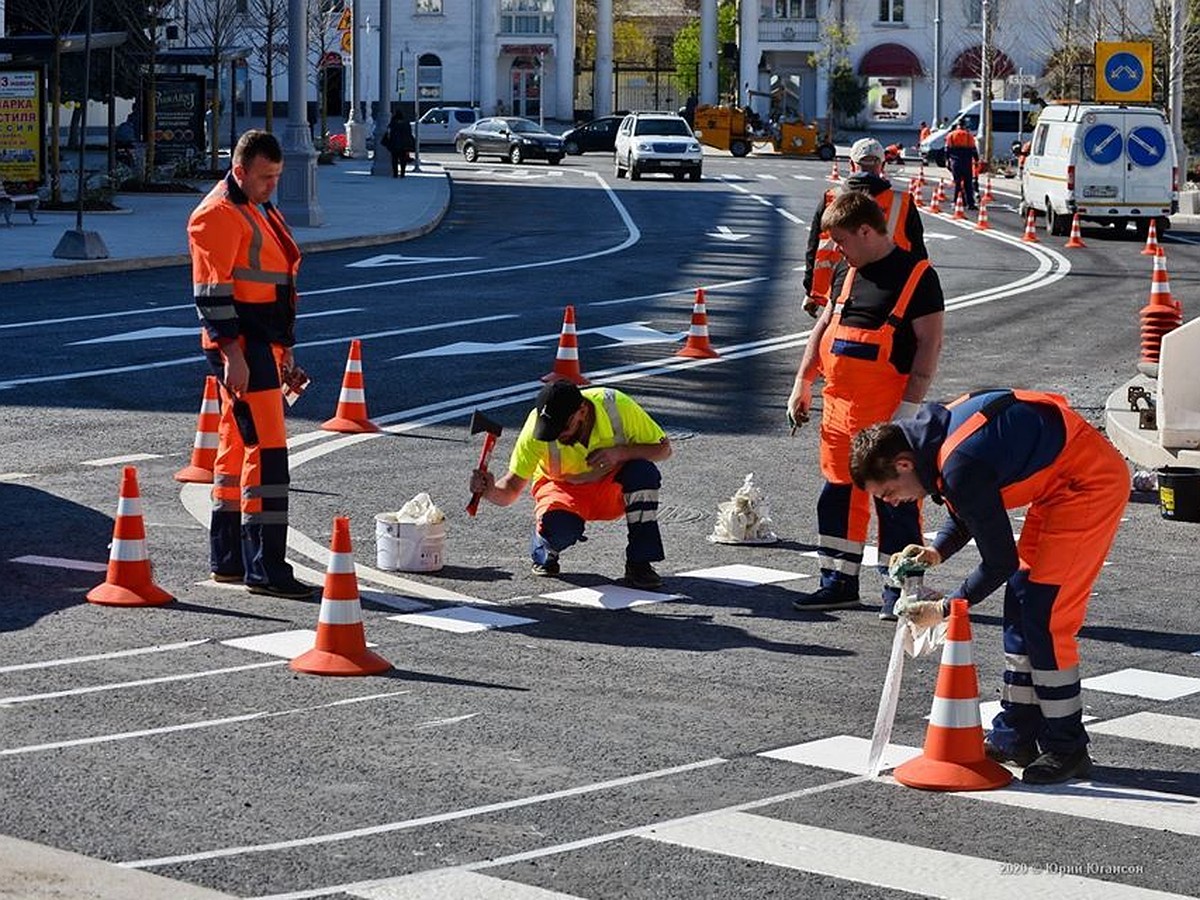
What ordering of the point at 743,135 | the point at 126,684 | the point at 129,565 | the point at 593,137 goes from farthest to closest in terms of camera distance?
the point at 593,137 < the point at 743,135 < the point at 129,565 < the point at 126,684

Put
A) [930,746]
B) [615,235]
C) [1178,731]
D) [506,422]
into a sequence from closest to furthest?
[930,746] → [1178,731] → [506,422] → [615,235]

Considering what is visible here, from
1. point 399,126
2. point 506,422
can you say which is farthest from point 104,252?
point 399,126

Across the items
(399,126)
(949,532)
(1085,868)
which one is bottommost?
(1085,868)

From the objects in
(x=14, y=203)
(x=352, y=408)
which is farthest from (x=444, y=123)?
(x=352, y=408)

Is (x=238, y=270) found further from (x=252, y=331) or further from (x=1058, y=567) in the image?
(x=1058, y=567)

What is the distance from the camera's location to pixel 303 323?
22359mm

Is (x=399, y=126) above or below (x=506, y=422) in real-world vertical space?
above

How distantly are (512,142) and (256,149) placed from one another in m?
62.1

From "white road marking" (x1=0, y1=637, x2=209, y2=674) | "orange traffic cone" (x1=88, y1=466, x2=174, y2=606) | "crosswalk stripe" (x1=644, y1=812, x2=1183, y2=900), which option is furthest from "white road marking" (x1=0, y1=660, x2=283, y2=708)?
"crosswalk stripe" (x1=644, y1=812, x2=1183, y2=900)

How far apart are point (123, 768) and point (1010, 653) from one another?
2.99 m

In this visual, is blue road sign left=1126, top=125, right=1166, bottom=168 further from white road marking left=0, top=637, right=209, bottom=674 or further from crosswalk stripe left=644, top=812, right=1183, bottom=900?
crosswalk stripe left=644, top=812, right=1183, bottom=900

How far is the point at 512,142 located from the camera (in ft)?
235

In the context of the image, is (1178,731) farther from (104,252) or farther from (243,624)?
(104,252)

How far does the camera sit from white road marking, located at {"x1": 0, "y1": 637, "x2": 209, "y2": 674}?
8.80 meters
